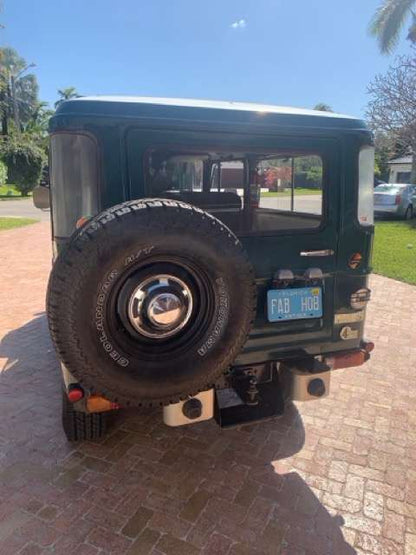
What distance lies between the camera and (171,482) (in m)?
2.84

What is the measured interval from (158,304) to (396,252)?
33.6 feet

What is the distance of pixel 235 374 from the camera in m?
2.96

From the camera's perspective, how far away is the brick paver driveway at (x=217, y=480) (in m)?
2.39

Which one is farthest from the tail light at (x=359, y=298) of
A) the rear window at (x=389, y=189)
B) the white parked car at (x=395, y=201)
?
the rear window at (x=389, y=189)

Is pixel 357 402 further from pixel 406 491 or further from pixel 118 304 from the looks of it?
pixel 118 304

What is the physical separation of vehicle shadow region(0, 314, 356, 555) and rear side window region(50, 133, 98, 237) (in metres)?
1.68

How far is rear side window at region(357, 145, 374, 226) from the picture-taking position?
2945mm

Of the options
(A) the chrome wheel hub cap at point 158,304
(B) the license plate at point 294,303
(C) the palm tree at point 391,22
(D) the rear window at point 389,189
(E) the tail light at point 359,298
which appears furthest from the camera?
(C) the palm tree at point 391,22

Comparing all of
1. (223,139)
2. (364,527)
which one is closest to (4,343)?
(223,139)

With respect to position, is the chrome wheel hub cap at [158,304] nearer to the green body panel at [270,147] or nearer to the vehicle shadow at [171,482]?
the green body panel at [270,147]

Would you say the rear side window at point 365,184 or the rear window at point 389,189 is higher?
the rear window at point 389,189

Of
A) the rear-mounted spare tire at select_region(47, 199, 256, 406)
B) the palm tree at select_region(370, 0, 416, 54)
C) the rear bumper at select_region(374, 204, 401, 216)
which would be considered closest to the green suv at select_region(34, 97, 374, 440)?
the rear-mounted spare tire at select_region(47, 199, 256, 406)

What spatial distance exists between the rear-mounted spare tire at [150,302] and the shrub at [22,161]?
97.8ft

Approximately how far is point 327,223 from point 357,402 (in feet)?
6.24
